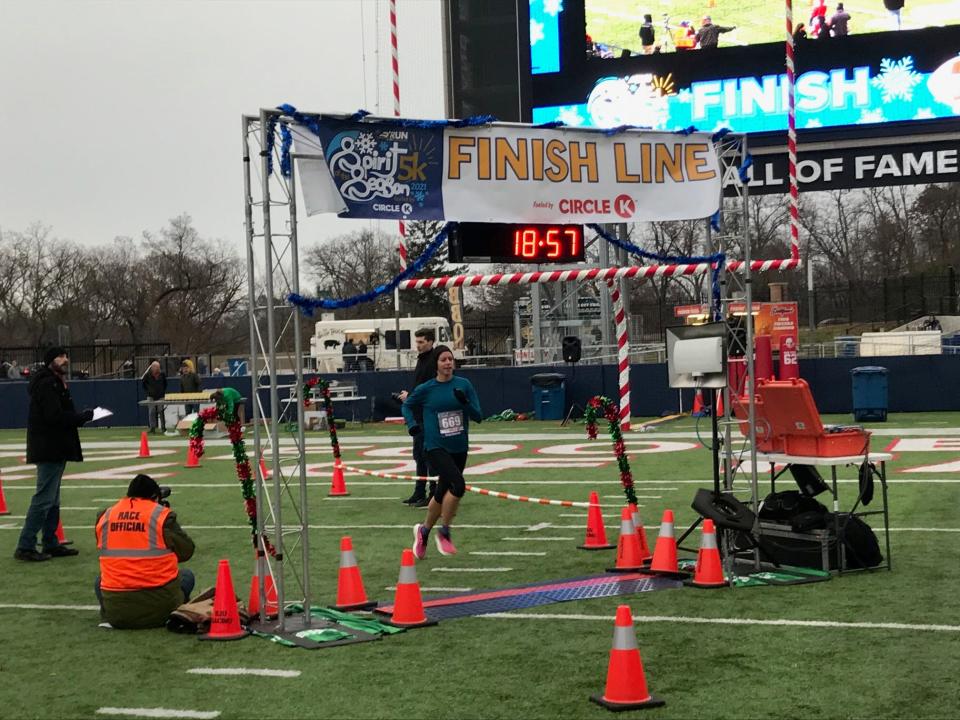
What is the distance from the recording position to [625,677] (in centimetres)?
684

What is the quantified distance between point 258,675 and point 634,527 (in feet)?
14.3

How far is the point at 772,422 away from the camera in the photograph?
11234 millimetres

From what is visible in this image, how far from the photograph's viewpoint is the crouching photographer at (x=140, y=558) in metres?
9.40

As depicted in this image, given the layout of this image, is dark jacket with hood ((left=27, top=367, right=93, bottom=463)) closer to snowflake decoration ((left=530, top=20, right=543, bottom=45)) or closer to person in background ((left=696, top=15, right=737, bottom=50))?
snowflake decoration ((left=530, top=20, right=543, bottom=45))

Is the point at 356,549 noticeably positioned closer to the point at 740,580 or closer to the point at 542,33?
the point at 740,580

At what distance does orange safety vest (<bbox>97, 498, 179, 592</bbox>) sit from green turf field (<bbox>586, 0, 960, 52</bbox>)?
27.7 meters

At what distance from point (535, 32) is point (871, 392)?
13.8m

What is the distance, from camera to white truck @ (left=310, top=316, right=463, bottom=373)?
45.0 m

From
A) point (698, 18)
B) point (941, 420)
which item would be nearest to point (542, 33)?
point (698, 18)

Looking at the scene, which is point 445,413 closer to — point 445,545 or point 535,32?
point 445,545

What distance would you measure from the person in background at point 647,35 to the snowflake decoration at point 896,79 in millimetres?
5812

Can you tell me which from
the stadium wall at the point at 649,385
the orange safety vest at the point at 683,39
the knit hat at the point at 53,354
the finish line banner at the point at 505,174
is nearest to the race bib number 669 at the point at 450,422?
the finish line banner at the point at 505,174

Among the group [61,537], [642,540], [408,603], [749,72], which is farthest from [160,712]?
[749,72]

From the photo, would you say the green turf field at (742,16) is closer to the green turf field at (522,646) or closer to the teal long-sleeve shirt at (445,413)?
the green turf field at (522,646)
